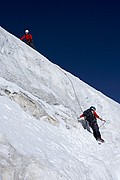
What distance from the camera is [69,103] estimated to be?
16.5 meters

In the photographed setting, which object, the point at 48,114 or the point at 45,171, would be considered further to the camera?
the point at 48,114

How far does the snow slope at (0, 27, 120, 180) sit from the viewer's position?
7.93 metres

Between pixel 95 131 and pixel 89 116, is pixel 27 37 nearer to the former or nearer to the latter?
pixel 89 116

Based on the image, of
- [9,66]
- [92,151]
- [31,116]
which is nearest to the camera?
[31,116]

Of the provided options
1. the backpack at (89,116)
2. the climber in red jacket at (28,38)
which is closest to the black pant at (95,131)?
the backpack at (89,116)

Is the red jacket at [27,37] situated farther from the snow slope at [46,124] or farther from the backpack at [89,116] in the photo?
the backpack at [89,116]

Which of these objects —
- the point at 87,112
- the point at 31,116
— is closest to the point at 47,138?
the point at 31,116

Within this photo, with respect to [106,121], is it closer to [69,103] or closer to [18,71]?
[69,103]

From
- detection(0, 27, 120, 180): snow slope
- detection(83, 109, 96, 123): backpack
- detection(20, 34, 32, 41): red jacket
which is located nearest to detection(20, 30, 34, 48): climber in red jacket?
detection(20, 34, 32, 41): red jacket

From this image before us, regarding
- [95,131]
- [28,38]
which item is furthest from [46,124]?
[28,38]

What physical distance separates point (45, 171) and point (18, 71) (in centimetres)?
816

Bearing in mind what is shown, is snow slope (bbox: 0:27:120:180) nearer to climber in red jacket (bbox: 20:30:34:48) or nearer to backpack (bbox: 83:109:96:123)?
backpack (bbox: 83:109:96:123)

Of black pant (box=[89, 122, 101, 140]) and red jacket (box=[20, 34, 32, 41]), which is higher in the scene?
red jacket (box=[20, 34, 32, 41])

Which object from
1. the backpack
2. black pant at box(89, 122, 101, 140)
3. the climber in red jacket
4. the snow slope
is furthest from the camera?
the climber in red jacket
